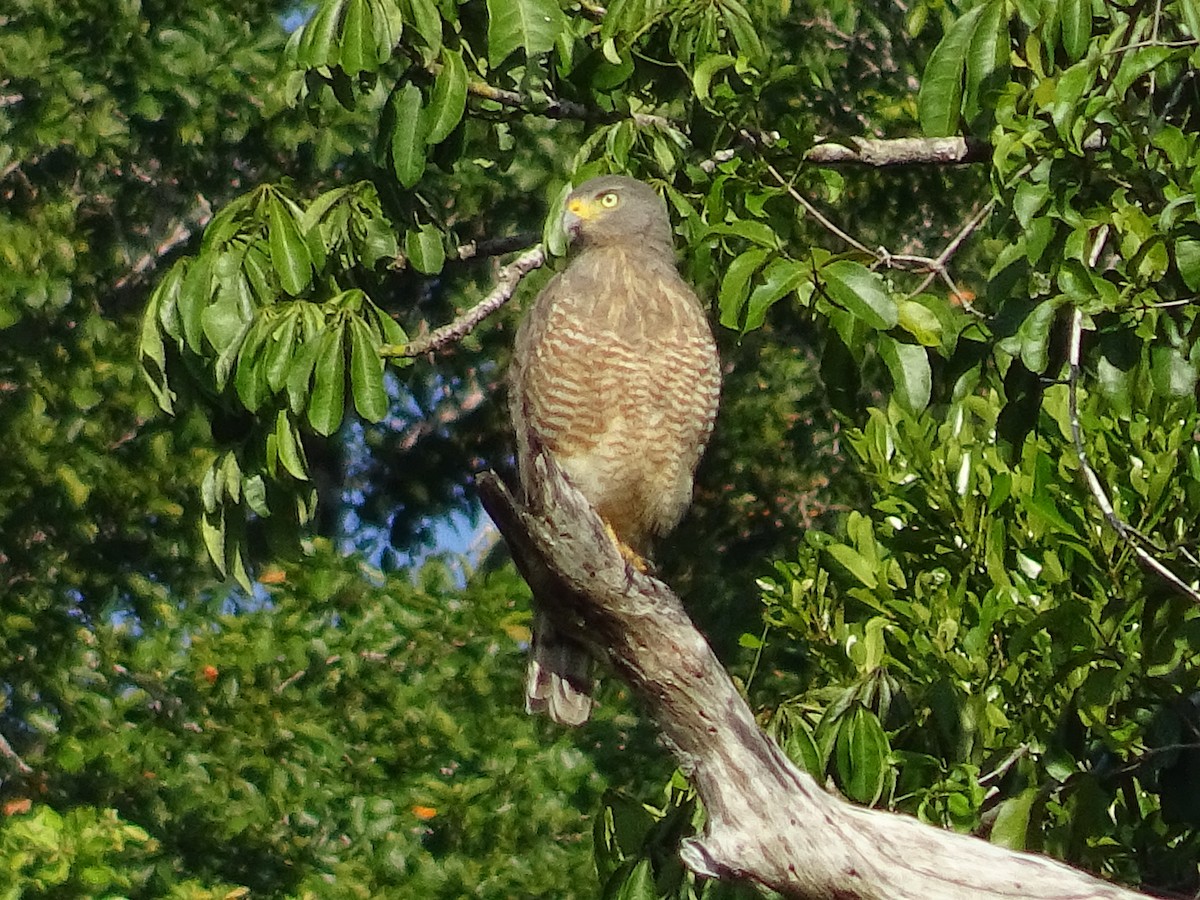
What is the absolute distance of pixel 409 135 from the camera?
127 inches

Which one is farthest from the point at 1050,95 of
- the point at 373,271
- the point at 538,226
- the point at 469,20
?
the point at 538,226

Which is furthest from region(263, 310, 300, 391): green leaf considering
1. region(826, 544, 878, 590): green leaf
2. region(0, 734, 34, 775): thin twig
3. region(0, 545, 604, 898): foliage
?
region(0, 734, 34, 775): thin twig

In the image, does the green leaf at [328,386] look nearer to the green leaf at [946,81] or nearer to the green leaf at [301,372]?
the green leaf at [301,372]

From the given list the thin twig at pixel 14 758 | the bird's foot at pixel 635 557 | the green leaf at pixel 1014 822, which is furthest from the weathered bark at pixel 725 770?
the thin twig at pixel 14 758

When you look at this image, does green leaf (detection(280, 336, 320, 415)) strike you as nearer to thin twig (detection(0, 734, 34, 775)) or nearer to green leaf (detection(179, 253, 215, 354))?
green leaf (detection(179, 253, 215, 354))

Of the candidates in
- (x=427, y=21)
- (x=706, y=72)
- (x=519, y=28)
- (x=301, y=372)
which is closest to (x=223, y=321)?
(x=301, y=372)

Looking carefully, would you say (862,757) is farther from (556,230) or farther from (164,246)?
(164,246)

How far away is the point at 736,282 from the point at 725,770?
71cm

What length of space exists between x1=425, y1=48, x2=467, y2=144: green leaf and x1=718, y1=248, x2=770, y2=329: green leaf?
61 cm

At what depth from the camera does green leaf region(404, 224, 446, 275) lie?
11.8 ft

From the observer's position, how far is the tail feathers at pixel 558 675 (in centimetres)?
409

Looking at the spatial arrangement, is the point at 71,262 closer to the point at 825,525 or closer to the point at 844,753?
the point at 825,525

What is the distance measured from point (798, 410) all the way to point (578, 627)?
395 centimetres

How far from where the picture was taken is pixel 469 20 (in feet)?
11.3
